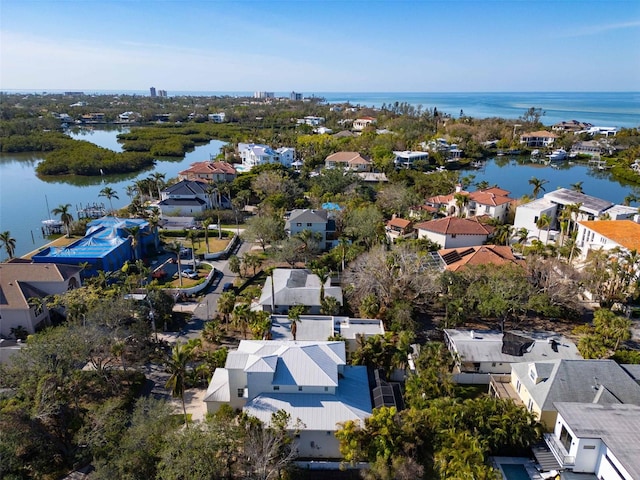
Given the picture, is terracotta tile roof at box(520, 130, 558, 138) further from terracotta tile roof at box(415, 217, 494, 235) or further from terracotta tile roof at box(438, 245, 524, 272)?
terracotta tile roof at box(438, 245, 524, 272)

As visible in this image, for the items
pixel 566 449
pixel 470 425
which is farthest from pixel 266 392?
pixel 566 449

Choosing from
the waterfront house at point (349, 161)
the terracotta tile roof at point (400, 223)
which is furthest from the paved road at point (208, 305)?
the waterfront house at point (349, 161)

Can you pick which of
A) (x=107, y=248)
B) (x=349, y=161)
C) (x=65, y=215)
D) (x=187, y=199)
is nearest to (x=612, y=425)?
(x=107, y=248)

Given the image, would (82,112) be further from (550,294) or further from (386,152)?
(550,294)

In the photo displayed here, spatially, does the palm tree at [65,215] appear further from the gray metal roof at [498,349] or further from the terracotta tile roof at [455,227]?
the gray metal roof at [498,349]

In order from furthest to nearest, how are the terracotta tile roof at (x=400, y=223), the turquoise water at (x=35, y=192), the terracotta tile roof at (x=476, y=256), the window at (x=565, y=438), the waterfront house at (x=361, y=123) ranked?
the waterfront house at (x=361, y=123) < the turquoise water at (x=35, y=192) < the terracotta tile roof at (x=400, y=223) < the terracotta tile roof at (x=476, y=256) < the window at (x=565, y=438)

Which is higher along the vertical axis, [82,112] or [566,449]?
[82,112]
